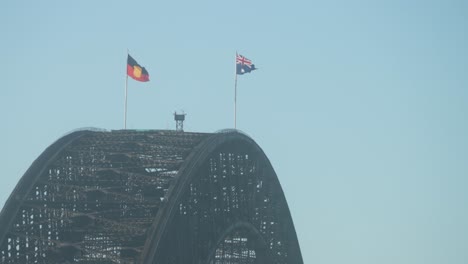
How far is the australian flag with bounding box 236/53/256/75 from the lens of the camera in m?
154

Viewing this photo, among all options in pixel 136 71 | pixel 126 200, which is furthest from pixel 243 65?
pixel 126 200

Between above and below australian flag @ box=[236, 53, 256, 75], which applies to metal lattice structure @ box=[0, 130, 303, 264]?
below

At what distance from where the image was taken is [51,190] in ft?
450

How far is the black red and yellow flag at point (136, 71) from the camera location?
147750 millimetres

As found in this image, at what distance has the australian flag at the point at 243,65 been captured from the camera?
154000 millimetres

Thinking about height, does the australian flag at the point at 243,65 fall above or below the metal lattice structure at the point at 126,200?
above

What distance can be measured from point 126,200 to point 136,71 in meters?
17.9

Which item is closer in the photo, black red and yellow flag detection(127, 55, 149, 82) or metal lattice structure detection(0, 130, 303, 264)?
metal lattice structure detection(0, 130, 303, 264)

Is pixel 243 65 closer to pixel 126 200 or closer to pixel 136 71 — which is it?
pixel 136 71

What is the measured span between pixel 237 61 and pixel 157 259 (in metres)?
29.2

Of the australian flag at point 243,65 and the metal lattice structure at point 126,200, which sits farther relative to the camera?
the australian flag at point 243,65

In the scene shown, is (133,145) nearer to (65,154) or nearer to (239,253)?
(65,154)

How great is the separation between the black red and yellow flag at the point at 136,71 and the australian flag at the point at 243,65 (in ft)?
32.8

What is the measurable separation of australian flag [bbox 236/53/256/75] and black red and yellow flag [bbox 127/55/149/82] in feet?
32.8
